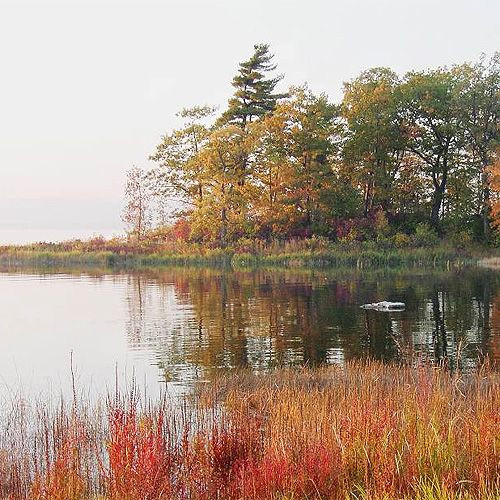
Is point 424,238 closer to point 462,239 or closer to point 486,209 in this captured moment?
point 462,239

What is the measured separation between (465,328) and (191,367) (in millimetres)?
9490

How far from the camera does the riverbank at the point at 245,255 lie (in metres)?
52.8

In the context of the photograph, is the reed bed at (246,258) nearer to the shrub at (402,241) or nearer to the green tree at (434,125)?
the shrub at (402,241)

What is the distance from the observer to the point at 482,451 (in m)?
6.61

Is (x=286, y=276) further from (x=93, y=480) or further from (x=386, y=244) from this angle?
(x=93, y=480)

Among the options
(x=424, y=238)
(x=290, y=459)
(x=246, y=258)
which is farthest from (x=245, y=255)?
(x=290, y=459)

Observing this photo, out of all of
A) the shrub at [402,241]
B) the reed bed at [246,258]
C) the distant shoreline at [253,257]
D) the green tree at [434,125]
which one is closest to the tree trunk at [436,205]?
the green tree at [434,125]

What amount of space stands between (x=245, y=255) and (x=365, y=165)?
45.7ft

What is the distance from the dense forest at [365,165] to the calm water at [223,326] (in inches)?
749

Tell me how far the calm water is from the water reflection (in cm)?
5

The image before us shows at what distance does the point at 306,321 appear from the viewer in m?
23.6

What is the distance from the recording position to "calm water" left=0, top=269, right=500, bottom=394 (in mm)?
16641

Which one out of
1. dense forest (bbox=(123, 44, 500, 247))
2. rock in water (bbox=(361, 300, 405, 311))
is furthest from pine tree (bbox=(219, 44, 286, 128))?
rock in water (bbox=(361, 300, 405, 311))

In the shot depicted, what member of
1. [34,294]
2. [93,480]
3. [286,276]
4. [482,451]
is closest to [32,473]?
[93,480]
